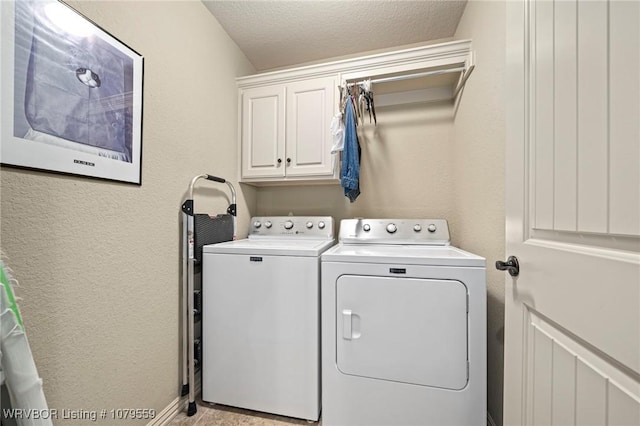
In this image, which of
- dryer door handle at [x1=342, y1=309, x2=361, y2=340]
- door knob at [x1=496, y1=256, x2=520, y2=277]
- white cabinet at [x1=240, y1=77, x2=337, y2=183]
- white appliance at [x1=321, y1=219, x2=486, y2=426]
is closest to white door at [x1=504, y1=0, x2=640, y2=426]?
door knob at [x1=496, y1=256, x2=520, y2=277]

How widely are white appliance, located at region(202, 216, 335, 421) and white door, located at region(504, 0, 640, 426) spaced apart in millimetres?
896

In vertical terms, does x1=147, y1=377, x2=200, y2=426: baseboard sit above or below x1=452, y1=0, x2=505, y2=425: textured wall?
below

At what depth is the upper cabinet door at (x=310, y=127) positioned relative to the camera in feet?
6.21

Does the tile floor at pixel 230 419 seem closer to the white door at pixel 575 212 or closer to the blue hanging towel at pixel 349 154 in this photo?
the white door at pixel 575 212

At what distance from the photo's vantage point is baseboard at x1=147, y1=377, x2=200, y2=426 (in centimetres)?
126

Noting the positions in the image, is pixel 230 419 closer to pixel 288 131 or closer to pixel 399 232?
pixel 399 232

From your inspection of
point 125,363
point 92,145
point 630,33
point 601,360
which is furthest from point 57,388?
point 630,33

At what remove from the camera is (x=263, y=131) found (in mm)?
2031

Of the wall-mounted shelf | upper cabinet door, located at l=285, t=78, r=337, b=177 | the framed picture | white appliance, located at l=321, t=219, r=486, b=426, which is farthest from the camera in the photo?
upper cabinet door, located at l=285, t=78, r=337, b=177

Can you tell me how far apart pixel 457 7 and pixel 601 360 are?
2124 mm

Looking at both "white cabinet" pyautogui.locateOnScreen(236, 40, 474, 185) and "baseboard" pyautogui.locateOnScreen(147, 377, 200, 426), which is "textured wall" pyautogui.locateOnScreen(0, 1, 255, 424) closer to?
"baseboard" pyautogui.locateOnScreen(147, 377, 200, 426)

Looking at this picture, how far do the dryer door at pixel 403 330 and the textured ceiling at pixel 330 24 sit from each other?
1.81 m

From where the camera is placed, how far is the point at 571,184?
571 mm

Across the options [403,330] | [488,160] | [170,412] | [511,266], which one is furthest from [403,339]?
[170,412]
